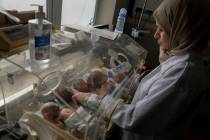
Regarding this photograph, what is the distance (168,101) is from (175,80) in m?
0.09

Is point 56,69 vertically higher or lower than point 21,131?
higher

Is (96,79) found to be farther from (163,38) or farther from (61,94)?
(163,38)

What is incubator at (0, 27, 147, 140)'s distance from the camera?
0.85 metres

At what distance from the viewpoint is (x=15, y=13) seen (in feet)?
3.29

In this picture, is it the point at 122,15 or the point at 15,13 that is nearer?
the point at 15,13

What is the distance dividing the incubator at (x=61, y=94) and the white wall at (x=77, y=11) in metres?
0.66

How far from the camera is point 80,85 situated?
113 centimetres

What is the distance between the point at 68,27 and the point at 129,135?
2.74 feet

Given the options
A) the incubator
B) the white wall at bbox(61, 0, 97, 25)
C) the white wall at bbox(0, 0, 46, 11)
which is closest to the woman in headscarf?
the incubator

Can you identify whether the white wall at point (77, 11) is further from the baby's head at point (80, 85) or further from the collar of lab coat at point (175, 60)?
the collar of lab coat at point (175, 60)

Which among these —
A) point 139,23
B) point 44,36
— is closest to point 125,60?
point 44,36

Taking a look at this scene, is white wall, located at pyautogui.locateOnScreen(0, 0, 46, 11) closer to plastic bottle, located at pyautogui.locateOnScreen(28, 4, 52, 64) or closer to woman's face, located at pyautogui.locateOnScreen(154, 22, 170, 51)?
plastic bottle, located at pyautogui.locateOnScreen(28, 4, 52, 64)

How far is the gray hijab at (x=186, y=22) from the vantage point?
888mm

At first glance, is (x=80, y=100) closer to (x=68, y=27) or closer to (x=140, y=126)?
(x=140, y=126)
